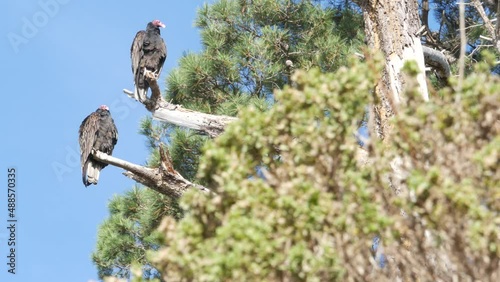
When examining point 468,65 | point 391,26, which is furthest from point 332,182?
point 468,65

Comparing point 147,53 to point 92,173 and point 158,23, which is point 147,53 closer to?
point 158,23

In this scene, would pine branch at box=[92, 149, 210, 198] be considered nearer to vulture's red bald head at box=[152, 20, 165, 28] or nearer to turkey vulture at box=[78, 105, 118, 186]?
turkey vulture at box=[78, 105, 118, 186]

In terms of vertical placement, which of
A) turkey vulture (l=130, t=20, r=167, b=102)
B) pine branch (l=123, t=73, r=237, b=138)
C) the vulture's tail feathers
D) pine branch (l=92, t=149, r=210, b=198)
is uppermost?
turkey vulture (l=130, t=20, r=167, b=102)

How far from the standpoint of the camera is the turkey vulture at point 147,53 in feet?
24.3

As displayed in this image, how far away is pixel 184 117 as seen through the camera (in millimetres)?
6188

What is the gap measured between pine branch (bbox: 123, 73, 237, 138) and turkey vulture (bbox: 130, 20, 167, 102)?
0.72 m

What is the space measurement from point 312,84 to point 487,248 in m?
0.79

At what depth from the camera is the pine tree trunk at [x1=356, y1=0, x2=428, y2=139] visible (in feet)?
18.3

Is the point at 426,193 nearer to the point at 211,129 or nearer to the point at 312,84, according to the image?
the point at 312,84

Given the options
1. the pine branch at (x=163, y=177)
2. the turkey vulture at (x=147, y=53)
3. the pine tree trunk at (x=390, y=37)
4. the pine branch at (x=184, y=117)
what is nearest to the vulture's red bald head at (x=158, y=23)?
the turkey vulture at (x=147, y=53)

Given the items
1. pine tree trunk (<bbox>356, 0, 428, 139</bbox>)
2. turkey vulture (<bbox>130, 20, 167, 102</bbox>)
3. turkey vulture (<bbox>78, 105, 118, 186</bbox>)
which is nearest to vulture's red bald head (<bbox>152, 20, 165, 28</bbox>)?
turkey vulture (<bbox>130, 20, 167, 102</bbox>)

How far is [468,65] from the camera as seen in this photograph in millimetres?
8102

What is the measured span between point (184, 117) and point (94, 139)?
6.26ft

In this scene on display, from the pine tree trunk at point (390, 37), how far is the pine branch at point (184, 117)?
1.06 meters
